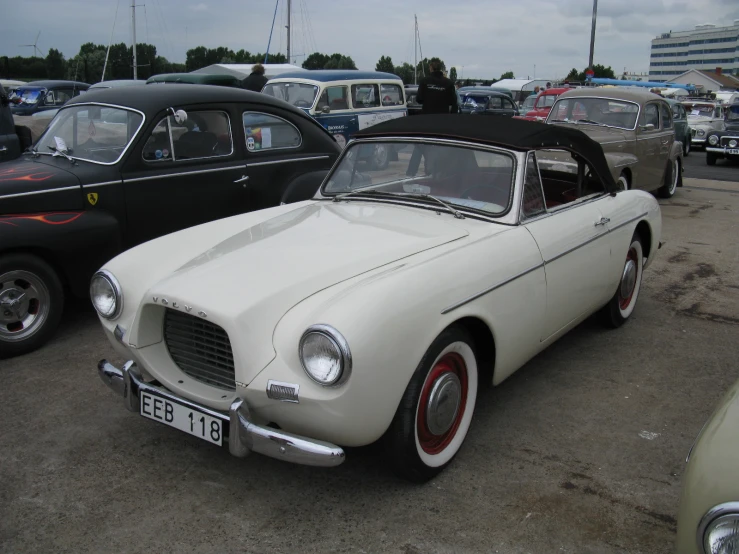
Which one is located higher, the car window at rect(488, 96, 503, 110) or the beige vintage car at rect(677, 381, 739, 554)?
the car window at rect(488, 96, 503, 110)

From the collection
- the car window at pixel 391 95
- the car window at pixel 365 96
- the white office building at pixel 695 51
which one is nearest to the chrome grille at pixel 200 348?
the car window at pixel 365 96

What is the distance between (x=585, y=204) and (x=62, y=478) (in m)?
3.35

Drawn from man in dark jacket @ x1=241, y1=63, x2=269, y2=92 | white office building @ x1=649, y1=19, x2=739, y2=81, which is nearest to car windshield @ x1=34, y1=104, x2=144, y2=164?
man in dark jacket @ x1=241, y1=63, x2=269, y2=92

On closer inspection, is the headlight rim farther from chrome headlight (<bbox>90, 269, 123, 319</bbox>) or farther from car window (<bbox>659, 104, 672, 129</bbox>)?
car window (<bbox>659, 104, 672, 129</bbox>)

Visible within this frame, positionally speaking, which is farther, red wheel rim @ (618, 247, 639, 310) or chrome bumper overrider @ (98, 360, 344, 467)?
red wheel rim @ (618, 247, 639, 310)

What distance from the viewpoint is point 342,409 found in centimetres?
259

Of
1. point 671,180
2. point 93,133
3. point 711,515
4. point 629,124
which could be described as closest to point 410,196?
point 711,515

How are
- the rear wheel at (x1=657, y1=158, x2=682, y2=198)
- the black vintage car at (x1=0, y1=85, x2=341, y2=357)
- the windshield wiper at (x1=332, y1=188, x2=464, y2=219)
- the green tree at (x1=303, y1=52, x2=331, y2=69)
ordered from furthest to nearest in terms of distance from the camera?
the green tree at (x1=303, y1=52, x2=331, y2=69), the rear wheel at (x1=657, y1=158, x2=682, y2=198), the black vintage car at (x1=0, y1=85, x2=341, y2=357), the windshield wiper at (x1=332, y1=188, x2=464, y2=219)

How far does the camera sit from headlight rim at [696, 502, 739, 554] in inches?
70.9

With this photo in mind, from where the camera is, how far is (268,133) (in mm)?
6137

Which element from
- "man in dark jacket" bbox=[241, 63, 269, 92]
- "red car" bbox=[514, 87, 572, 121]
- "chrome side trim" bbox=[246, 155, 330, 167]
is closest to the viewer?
"chrome side trim" bbox=[246, 155, 330, 167]

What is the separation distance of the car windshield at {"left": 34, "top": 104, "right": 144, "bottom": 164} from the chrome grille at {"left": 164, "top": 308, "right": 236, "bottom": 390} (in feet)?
8.12

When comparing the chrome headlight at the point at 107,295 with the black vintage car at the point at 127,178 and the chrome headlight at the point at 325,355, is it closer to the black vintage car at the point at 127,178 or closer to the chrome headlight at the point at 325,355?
the chrome headlight at the point at 325,355

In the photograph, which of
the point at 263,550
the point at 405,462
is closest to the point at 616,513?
the point at 405,462
